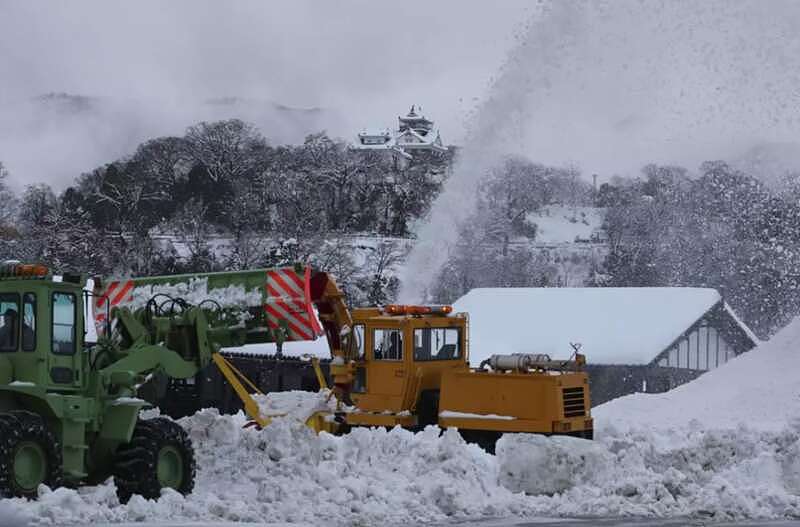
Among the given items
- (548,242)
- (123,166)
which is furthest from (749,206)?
(123,166)

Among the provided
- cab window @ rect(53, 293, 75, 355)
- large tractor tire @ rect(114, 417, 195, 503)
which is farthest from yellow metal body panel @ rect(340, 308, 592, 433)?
cab window @ rect(53, 293, 75, 355)

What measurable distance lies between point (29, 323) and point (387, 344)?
24.5 feet

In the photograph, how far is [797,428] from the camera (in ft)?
69.5

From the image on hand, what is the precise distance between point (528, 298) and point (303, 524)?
41.9 metres

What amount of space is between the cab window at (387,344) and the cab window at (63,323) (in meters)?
6.90

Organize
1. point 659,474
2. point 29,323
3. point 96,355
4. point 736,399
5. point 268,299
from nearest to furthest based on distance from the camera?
point 29,323 < point 96,355 < point 268,299 < point 659,474 < point 736,399

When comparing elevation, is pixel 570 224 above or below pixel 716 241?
above

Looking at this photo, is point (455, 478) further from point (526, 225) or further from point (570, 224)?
point (570, 224)

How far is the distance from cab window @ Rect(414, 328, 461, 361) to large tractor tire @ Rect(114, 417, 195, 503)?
5725 mm

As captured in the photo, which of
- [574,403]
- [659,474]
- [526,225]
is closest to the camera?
[659,474]

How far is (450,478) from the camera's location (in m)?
17.7

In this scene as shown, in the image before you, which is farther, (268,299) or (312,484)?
(268,299)

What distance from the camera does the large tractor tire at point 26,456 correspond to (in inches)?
542

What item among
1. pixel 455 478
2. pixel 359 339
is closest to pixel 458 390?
pixel 359 339
